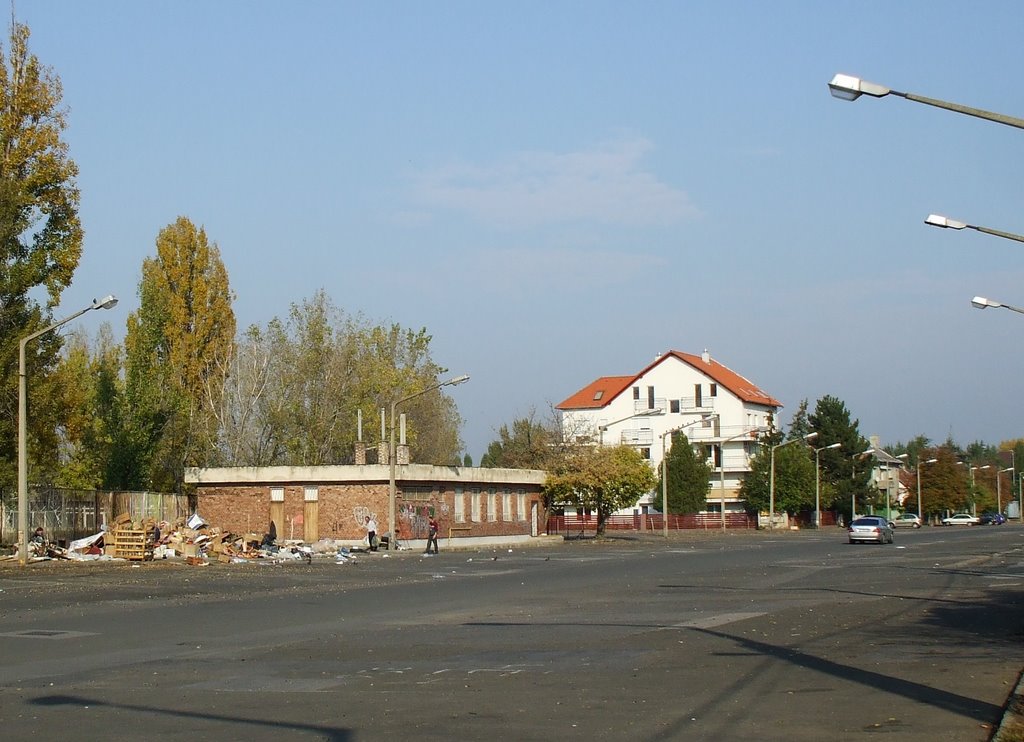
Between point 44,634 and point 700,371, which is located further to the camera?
point 700,371

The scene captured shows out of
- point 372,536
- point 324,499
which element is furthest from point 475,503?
point 372,536

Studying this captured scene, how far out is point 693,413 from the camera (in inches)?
4390

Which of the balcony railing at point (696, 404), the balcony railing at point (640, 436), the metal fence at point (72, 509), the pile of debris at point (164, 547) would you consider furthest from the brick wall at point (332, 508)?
the balcony railing at point (640, 436)

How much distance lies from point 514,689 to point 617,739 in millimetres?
3064

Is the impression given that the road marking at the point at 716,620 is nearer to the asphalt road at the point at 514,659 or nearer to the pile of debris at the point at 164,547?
the asphalt road at the point at 514,659

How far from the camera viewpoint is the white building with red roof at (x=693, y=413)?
110 meters

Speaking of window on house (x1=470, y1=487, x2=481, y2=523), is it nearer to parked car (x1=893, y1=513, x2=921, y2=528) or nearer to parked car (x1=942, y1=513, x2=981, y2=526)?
parked car (x1=893, y1=513, x2=921, y2=528)

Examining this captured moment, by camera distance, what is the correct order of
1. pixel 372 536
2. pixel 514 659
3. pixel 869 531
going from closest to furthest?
pixel 514 659 < pixel 372 536 < pixel 869 531

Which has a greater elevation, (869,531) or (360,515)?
(360,515)

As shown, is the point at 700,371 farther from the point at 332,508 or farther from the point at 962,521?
the point at 332,508

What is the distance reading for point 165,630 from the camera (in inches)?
778

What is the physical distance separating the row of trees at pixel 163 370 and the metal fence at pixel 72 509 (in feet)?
4.98

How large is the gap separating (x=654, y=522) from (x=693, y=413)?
1518 centimetres

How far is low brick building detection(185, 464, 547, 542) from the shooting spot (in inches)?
2322
